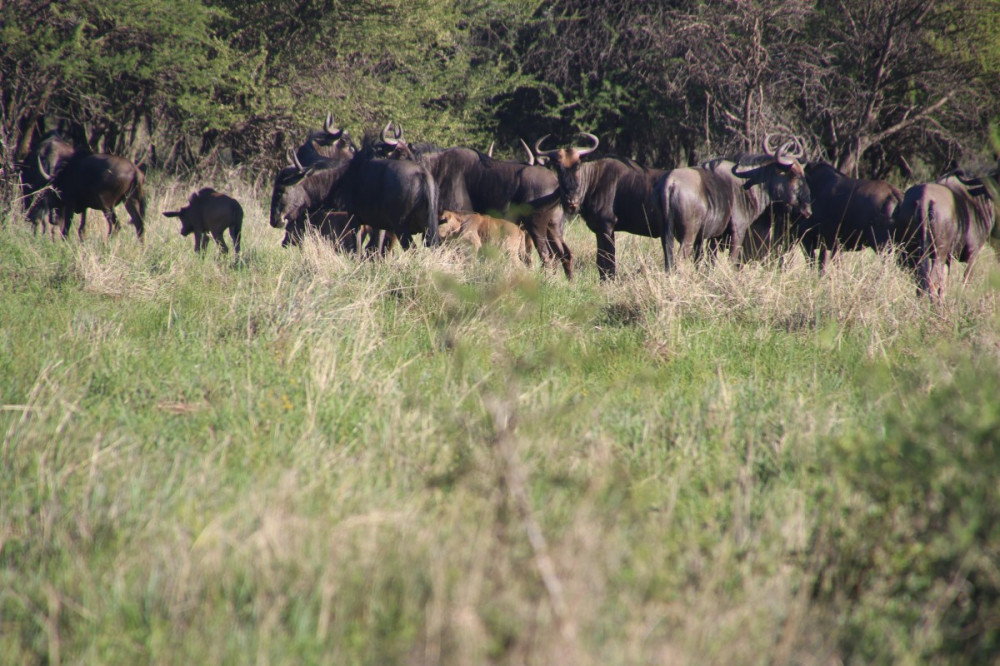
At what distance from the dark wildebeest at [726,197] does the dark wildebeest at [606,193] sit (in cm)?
55

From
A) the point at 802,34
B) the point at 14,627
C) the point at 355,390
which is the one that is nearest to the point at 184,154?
the point at 802,34

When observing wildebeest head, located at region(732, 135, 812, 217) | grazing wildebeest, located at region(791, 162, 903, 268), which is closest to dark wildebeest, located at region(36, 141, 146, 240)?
wildebeest head, located at region(732, 135, 812, 217)

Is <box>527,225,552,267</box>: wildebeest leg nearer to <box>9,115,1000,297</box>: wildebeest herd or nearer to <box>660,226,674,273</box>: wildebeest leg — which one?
<box>9,115,1000,297</box>: wildebeest herd

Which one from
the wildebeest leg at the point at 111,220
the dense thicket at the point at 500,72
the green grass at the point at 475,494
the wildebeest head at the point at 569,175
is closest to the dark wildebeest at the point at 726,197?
the wildebeest head at the point at 569,175

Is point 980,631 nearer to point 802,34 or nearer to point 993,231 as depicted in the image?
point 993,231

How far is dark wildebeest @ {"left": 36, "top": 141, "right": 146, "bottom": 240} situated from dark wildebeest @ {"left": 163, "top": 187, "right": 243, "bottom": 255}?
1052 millimetres

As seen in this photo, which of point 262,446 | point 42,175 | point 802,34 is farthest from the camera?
point 802,34

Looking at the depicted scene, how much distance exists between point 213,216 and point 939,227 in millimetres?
8030

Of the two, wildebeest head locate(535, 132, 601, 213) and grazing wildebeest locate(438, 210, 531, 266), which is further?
grazing wildebeest locate(438, 210, 531, 266)

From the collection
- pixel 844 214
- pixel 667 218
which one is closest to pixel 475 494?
pixel 667 218

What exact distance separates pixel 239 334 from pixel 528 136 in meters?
19.4

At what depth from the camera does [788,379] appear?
546 centimetres

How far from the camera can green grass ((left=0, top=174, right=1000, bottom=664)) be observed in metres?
2.56

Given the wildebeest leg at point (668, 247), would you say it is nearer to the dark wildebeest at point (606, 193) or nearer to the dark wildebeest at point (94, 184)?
the dark wildebeest at point (606, 193)
